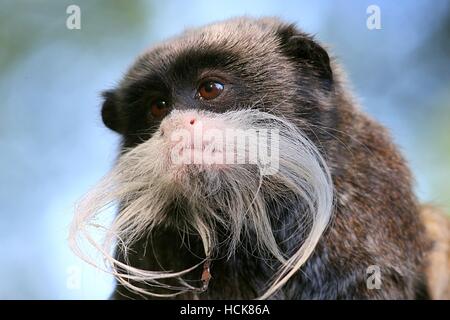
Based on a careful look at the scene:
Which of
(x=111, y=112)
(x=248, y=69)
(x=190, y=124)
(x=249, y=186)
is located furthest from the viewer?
(x=111, y=112)

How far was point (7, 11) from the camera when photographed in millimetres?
3066

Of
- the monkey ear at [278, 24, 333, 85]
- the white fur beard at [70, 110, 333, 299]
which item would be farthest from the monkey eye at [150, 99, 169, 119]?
the monkey ear at [278, 24, 333, 85]

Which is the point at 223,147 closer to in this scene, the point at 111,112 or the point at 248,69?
the point at 248,69

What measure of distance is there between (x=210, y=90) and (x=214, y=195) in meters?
0.38

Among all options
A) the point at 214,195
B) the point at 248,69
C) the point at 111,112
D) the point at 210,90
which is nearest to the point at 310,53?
the point at 248,69

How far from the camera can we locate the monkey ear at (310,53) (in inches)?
106

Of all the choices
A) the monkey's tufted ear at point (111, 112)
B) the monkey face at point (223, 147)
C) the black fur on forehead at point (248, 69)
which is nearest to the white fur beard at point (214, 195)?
the monkey face at point (223, 147)

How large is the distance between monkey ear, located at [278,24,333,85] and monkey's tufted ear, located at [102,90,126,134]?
2.29 feet

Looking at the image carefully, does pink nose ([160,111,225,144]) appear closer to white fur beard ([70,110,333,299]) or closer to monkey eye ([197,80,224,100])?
white fur beard ([70,110,333,299])

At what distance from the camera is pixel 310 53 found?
271 cm

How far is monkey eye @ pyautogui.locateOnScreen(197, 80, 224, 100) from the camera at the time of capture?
2.52m
